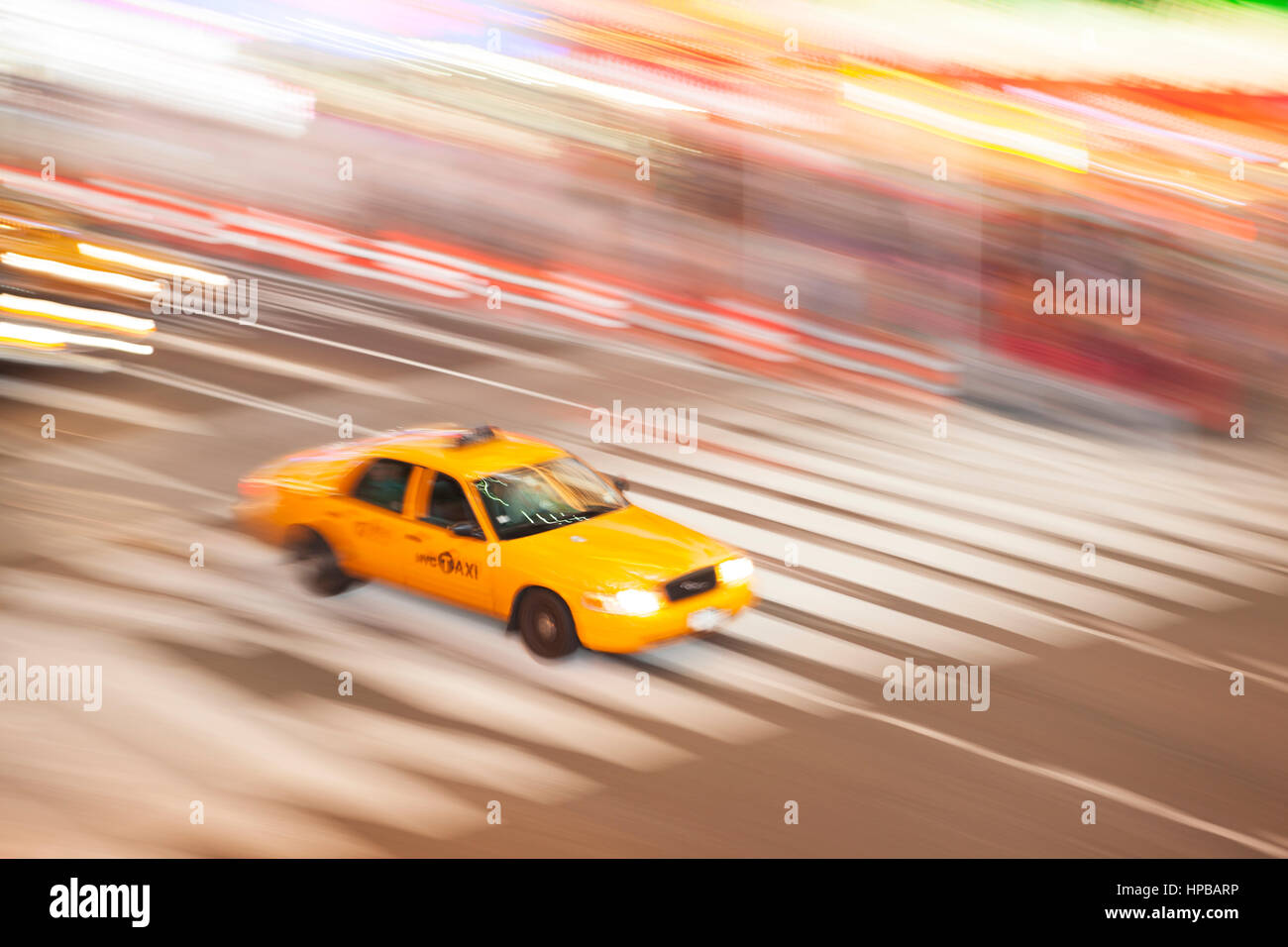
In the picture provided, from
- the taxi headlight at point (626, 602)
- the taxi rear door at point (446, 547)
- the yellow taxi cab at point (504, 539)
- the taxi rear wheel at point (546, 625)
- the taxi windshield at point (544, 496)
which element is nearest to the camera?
the taxi headlight at point (626, 602)

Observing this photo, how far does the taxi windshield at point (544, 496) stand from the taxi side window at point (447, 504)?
13cm

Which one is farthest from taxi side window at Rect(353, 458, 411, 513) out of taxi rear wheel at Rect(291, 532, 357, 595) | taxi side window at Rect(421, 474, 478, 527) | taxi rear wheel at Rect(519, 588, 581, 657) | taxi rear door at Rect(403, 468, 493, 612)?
taxi rear wheel at Rect(519, 588, 581, 657)

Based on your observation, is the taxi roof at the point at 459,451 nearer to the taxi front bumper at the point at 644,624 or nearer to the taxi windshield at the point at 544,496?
the taxi windshield at the point at 544,496

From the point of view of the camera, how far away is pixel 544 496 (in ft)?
31.2

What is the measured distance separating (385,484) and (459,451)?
585mm

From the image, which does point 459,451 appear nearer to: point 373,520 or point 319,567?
Answer: point 373,520

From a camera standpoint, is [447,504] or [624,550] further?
[447,504]

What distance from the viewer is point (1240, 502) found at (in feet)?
44.9

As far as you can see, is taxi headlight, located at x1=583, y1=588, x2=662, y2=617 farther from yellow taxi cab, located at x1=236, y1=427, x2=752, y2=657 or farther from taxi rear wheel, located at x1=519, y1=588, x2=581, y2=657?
taxi rear wheel, located at x1=519, y1=588, x2=581, y2=657

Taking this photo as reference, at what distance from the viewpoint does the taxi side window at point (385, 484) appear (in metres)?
9.53

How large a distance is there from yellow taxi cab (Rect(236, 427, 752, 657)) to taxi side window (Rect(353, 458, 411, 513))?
0.01 meters

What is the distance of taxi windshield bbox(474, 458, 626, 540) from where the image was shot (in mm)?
9195

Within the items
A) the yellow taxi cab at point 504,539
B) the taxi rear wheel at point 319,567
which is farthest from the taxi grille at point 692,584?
A: the taxi rear wheel at point 319,567

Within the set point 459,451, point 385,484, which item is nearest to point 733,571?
point 459,451
